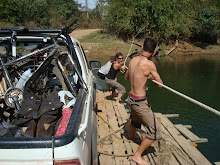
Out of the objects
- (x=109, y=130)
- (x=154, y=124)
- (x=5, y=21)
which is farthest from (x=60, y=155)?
(x=5, y=21)

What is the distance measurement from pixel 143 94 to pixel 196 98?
24.4 feet

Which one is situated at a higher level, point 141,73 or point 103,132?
point 141,73

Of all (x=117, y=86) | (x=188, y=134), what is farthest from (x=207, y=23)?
(x=188, y=134)

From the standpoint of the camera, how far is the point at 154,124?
139 inches

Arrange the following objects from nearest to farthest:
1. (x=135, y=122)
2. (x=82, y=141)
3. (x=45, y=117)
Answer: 1. (x=82, y=141)
2. (x=45, y=117)
3. (x=135, y=122)

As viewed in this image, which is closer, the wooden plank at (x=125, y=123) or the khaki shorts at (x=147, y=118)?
the khaki shorts at (x=147, y=118)

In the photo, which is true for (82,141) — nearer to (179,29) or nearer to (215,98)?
(215,98)

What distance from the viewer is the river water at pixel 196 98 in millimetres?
6848

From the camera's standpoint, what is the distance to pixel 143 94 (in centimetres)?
365

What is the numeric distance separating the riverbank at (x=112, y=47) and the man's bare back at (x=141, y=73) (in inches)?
719

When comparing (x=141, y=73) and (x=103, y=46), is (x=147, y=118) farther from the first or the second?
(x=103, y=46)

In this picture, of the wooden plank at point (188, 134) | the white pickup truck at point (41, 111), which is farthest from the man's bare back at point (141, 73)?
the wooden plank at point (188, 134)

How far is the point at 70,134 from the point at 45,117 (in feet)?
3.26

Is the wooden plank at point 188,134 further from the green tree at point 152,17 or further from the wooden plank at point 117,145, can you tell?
the green tree at point 152,17
